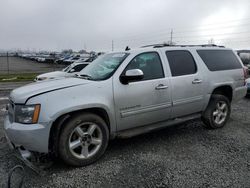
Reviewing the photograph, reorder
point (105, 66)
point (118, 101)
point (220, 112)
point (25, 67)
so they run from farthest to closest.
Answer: point (25, 67)
point (220, 112)
point (105, 66)
point (118, 101)

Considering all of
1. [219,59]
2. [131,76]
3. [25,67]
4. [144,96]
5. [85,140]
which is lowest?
[85,140]

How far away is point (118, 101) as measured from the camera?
11.9 feet

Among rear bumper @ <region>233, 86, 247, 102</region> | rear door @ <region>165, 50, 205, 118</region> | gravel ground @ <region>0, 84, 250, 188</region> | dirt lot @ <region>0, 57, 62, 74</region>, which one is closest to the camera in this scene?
gravel ground @ <region>0, 84, 250, 188</region>

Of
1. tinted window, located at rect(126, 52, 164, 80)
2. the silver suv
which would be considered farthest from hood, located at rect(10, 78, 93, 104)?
tinted window, located at rect(126, 52, 164, 80)

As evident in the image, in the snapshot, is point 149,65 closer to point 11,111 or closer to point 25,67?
point 11,111

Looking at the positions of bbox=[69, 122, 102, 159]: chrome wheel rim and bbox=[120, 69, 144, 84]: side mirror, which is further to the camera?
bbox=[120, 69, 144, 84]: side mirror

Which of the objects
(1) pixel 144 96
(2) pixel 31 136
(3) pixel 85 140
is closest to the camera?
(2) pixel 31 136

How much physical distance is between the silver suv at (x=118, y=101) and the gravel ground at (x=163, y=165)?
31 centimetres

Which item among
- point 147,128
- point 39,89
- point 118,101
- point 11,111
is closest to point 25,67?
point 11,111

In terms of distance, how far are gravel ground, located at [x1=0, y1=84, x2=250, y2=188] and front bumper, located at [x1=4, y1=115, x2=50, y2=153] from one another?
40 centimetres

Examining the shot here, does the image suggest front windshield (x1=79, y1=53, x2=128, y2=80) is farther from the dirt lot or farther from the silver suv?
the dirt lot

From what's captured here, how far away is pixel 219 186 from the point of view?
2.93 meters

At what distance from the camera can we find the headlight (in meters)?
3.10

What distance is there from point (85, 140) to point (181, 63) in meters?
2.39
